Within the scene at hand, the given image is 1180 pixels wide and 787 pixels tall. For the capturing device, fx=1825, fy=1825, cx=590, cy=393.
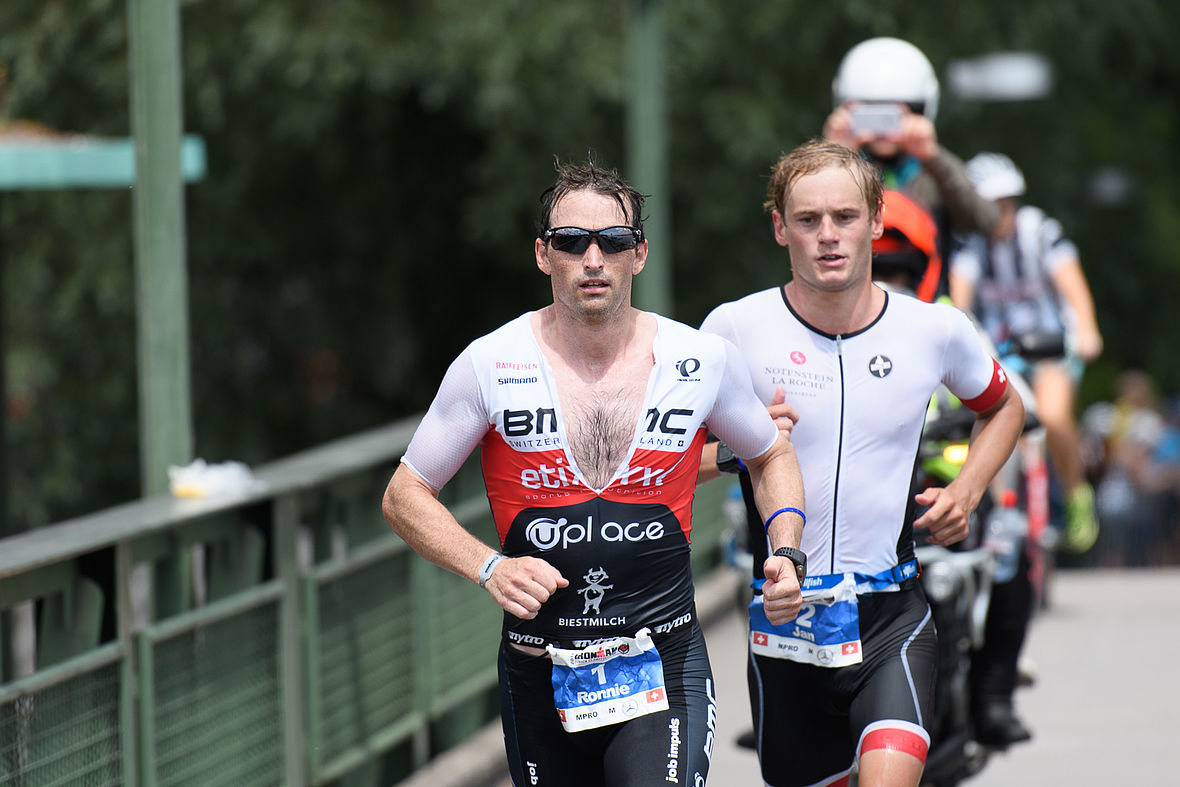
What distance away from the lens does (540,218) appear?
3.92 metres

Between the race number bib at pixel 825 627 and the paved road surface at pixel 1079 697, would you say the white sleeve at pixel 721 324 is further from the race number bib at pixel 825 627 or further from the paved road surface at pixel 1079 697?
the paved road surface at pixel 1079 697

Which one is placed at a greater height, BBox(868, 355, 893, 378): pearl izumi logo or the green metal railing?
BBox(868, 355, 893, 378): pearl izumi logo

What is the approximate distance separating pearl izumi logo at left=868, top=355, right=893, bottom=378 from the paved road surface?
2407mm

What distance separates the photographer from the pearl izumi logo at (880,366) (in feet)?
14.6

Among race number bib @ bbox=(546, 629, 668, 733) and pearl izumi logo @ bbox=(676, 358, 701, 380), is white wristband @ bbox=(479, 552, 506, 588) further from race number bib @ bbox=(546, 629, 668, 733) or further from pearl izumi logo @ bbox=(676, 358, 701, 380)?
pearl izumi logo @ bbox=(676, 358, 701, 380)

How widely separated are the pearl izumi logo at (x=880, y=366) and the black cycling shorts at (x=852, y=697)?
547 millimetres

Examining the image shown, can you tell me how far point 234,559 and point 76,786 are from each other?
3.80ft

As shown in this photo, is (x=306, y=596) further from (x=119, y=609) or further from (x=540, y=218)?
(x=540, y=218)

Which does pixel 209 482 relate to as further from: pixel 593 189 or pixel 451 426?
pixel 593 189

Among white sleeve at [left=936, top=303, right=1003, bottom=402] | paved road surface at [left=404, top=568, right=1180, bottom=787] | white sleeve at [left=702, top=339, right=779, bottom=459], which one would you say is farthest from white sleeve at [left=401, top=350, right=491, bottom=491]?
paved road surface at [left=404, top=568, right=1180, bottom=787]

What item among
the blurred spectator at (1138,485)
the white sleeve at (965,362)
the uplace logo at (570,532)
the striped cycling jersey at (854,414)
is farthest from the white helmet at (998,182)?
the blurred spectator at (1138,485)

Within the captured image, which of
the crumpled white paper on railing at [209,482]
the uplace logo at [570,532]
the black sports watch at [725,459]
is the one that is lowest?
the crumpled white paper on railing at [209,482]

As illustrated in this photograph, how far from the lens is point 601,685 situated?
3838 mm

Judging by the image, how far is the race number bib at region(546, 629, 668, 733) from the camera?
12.6 feet
